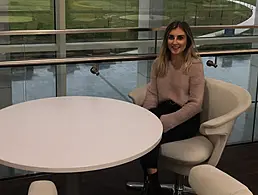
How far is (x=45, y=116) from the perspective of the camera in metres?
2.29

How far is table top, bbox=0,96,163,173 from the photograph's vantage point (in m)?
1.81

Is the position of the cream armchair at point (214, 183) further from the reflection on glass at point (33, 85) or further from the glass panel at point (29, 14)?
the glass panel at point (29, 14)

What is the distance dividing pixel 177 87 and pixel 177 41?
29 centimetres

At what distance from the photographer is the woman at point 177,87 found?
2.71 metres

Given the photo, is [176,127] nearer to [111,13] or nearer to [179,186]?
[179,186]

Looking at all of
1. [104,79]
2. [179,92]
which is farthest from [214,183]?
[104,79]

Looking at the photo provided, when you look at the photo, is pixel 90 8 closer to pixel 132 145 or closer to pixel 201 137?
pixel 201 137

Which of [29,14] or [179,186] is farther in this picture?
[29,14]

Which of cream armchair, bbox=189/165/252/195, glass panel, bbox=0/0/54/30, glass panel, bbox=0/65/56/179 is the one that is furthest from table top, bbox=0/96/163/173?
glass panel, bbox=0/0/54/30

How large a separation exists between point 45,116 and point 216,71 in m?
2.30

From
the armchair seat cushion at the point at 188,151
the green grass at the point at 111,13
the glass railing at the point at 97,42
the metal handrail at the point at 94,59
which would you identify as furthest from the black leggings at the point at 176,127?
the green grass at the point at 111,13

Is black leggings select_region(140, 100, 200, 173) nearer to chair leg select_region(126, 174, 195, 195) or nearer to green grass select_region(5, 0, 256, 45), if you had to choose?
chair leg select_region(126, 174, 195, 195)

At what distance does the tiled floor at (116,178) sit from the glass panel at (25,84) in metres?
0.69

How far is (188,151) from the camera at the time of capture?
8.33 ft
